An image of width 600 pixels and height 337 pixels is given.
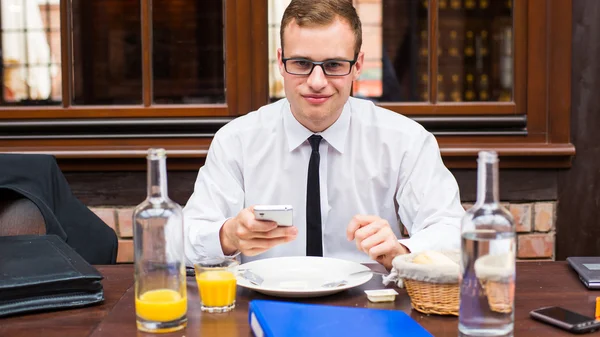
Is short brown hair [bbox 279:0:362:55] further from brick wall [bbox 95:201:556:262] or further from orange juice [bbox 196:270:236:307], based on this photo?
brick wall [bbox 95:201:556:262]

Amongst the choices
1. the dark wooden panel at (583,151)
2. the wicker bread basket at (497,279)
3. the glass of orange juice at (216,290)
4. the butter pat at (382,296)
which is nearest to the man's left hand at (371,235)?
the butter pat at (382,296)

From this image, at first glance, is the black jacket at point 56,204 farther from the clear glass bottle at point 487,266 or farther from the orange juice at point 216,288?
the clear glass bottle at point 487,266

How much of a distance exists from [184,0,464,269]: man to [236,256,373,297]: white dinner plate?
1.12 ft

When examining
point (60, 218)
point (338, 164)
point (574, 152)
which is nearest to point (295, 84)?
point (338, 164)

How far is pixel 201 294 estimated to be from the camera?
3.94 ft

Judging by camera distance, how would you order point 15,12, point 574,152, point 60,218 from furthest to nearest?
point 15,12, point 574,152, point 60,218

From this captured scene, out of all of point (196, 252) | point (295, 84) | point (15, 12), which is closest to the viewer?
point (196, 252)

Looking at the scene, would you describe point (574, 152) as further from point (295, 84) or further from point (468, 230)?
point (468, 230)

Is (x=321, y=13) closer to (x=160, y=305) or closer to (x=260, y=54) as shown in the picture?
(x=260, y=54)

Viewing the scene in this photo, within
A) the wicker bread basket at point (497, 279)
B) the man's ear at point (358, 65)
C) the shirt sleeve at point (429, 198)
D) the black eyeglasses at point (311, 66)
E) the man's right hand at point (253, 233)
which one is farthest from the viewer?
the man's ear at point (358, 65)

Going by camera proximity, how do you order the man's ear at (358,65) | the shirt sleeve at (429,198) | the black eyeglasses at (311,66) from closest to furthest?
the shirt sleeve at (429,198)
the black eyeglasses at (311,66)
the man's ear at (358,65)

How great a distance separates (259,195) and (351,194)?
257 mm

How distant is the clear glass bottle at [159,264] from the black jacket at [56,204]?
798mm

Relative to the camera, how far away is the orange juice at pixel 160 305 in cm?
108
